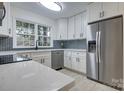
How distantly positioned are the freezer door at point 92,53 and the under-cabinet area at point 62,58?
0.32 meters

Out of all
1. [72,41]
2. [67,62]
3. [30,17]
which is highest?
[30,17]

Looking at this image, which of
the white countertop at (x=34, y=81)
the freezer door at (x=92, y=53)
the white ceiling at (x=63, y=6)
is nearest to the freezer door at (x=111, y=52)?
the freezer door at (x=92, y=53)

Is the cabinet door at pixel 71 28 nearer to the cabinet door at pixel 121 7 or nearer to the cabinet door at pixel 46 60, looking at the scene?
the cabinet door at pixel 46 60

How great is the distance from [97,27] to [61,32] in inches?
82.2

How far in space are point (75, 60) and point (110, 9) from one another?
2052mm

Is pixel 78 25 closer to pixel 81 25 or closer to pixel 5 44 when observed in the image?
pixel 81 25

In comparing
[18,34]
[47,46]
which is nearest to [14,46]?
[18,34]

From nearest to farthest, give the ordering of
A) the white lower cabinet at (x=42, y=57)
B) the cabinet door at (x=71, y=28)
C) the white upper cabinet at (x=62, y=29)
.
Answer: the white lower cabinet at (x=42, y=57)
the cabinet door at (x=71, y=28)
the white upper cabinet at (x=62, y=29)

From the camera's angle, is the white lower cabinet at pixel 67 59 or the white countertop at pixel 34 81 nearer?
the white countertop at pixel 34 81

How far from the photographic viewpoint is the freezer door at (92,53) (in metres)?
2.57

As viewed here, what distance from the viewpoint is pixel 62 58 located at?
4.05m

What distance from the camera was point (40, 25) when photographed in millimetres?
4082

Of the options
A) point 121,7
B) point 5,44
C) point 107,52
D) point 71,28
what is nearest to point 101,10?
point 121,7

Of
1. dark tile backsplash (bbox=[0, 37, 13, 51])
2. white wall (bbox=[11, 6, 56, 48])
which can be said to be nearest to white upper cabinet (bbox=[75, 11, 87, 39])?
white wall (bbox=[11, 6, 56, 48])
